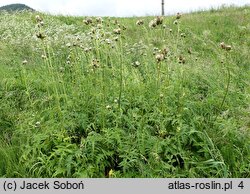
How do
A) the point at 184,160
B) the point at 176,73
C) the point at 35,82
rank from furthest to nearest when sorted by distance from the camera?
the point at 35,82, the point at 176,73, the point at 184,160

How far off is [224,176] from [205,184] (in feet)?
0.66

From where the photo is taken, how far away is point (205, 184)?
3402 mm

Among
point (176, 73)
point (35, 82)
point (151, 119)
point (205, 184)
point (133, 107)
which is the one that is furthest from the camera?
point (35, 82)

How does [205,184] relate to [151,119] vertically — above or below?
below

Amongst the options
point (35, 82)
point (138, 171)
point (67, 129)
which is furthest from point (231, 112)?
point (35, 82)

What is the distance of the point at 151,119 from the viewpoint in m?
3.91

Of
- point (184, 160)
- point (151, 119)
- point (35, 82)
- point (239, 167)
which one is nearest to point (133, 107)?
point (151, 119)

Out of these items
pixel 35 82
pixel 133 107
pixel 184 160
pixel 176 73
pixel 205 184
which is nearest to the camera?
pixel 205 184

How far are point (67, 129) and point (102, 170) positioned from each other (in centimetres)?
65

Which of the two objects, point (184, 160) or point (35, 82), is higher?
point (35, 82)

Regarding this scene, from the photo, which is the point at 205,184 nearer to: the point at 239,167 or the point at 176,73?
the point at 239,167

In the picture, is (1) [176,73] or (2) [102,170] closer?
(2) [102,170]

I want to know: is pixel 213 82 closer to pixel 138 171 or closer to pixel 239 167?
pixel 239 167

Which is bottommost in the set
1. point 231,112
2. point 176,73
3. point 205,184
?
point 205,184
